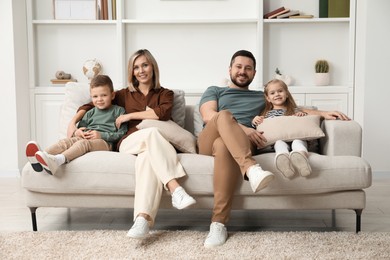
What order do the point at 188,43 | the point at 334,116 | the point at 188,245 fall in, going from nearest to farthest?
the point at 188,245
the point at 334,116
the point at 188,43

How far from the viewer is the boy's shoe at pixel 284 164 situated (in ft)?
9.25

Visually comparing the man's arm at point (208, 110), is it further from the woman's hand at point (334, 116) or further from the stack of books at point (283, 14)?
the stack of books at point (283, 14)

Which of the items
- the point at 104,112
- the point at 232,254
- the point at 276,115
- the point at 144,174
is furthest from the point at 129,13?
the point at 232,254

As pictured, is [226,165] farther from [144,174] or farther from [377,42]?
[377,42]

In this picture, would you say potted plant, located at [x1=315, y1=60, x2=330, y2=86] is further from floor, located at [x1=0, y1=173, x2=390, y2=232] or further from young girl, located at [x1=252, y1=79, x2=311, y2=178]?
young girl, located at [x1=252, y1=79, x2=311, y2=178]

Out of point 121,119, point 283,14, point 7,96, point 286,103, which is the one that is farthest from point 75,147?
point 283,14

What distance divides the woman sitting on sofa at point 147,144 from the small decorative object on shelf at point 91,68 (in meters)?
1.58

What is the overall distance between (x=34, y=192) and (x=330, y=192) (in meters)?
1.58

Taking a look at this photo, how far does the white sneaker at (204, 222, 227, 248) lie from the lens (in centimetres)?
278

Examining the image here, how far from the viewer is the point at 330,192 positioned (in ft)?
9.68

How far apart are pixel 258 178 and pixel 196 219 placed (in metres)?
0.85

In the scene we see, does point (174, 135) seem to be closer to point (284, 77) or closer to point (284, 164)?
point (284, 164)

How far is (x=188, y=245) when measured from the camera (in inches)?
110

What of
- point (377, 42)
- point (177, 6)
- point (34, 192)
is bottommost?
point (34, 192)
